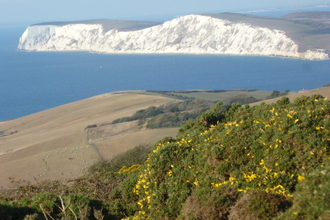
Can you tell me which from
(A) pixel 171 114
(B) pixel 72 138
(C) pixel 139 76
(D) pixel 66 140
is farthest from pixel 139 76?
(D) pixel 66 140

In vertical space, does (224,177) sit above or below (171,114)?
above

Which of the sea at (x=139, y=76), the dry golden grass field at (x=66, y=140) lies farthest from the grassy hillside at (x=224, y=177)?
the sea at (x=139, y=76)

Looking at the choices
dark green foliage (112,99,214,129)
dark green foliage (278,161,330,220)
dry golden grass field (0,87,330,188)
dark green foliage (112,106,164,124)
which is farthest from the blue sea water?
Answer: dark green foliage (278,161,330,220)

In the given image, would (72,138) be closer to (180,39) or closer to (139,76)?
(139,76)

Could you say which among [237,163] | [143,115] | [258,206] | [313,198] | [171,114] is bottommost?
[143,115]

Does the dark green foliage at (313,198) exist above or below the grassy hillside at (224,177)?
above

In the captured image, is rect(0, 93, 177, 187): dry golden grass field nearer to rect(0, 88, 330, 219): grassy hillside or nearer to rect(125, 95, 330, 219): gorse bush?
rect(0, 88, 330, 219): grassy hillside

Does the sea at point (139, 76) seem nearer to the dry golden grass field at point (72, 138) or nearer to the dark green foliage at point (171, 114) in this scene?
the dry golden grass field at point (72, 138)
